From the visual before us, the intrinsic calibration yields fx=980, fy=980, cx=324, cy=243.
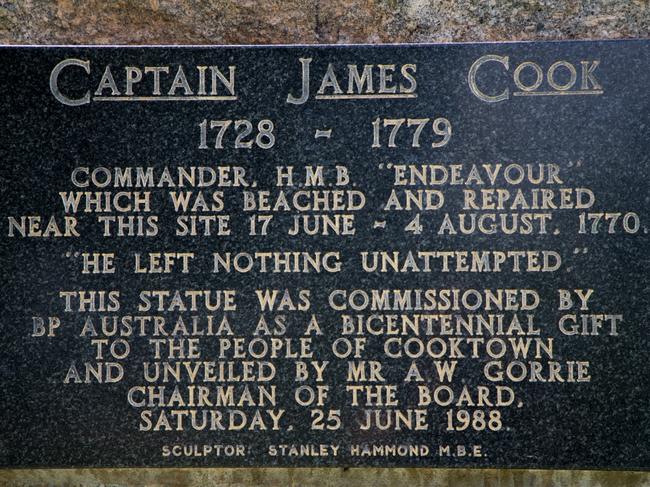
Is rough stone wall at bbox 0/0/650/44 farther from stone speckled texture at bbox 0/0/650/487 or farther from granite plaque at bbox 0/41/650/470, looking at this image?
granite plaque at bbox 0/41/650/470

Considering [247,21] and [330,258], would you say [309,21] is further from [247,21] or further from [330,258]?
[330,258]

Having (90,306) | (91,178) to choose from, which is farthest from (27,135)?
(90,306)

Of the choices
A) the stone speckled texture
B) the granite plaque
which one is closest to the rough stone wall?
the stone speckled texture

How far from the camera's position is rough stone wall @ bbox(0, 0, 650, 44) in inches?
151

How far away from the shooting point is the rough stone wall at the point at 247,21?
12.5 feet

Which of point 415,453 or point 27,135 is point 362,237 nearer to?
point 415,453

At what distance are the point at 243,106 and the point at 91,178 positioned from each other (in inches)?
24.9

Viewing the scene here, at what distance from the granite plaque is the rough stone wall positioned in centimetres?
16

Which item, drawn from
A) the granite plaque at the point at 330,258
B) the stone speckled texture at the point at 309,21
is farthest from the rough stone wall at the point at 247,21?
the granite plaque at the point at 330,258

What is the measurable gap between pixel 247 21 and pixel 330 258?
1.00 meters

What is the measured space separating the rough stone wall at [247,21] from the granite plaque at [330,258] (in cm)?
16

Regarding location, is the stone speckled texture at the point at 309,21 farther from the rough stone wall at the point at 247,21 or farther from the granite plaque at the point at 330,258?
the granite plaque at the point at 330,258

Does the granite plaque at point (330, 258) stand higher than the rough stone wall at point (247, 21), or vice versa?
the rough stone wall at point (247, 21)

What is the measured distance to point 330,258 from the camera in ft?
12.0
